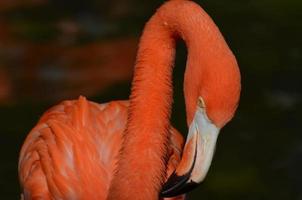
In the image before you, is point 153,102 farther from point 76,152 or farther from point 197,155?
point 76,152

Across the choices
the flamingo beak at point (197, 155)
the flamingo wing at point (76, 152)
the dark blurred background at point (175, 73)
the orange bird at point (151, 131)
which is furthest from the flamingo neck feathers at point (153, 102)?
the dark blurred background at point (175, 73)

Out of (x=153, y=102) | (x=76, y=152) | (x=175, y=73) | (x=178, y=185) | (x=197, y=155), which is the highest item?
(x=153, y=102)

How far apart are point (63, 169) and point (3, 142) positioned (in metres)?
2.19

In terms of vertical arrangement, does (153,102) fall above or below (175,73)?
above

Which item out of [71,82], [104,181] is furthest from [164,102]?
[71,82]

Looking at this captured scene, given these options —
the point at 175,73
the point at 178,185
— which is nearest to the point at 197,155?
the point at 178,185

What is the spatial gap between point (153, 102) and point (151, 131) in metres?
0.18

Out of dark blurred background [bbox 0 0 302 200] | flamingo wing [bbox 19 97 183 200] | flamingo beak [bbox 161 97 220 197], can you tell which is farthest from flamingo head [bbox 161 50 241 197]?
dark blurred background [bbox 0 0 302 200]

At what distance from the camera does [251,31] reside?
10914 millimetres

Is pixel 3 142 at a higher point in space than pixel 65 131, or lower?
lower

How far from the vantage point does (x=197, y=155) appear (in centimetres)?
593

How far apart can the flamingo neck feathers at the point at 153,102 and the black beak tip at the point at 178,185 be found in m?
0.16

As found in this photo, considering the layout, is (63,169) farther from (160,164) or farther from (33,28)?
(33,28)

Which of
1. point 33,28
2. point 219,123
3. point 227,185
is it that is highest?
point 219,123
